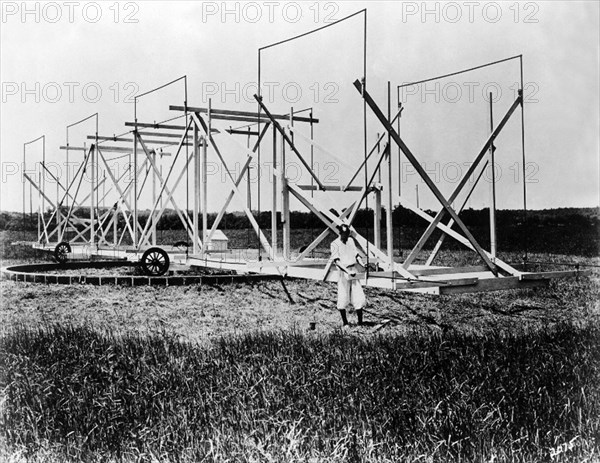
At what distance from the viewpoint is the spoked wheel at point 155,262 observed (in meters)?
15.2

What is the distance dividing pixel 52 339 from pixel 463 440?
5414 millimetres

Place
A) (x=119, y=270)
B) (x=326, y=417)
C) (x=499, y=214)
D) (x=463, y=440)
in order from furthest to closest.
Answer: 1. (x=499, y=214)
2. (x=119, y=270)
3. (x=326, y=417)
4. (x=463, y=440)

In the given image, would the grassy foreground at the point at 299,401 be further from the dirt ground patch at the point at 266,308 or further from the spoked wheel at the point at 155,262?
the spoked wheel at the point at 155,262

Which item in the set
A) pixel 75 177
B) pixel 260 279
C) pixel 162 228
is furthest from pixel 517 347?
pixel 162 228

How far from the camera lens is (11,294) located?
13.7 m


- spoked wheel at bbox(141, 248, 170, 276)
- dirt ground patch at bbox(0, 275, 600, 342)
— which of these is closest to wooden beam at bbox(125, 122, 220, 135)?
spoked wheel at bbox(141, 248, 170, 276)

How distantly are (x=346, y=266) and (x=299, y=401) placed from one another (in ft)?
17.9

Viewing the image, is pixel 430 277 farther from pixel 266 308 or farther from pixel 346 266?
pixel 266 308

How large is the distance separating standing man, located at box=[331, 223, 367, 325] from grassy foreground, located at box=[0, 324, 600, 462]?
2983 millimetres

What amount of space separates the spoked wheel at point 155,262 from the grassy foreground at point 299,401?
7.01 metres

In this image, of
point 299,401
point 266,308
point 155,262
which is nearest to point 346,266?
point 266,308

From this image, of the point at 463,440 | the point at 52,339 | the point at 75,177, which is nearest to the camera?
the point at 463,440

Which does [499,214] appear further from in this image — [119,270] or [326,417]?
[326,417]

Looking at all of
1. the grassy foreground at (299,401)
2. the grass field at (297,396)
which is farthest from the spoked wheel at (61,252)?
the grassy foreground at (299,401)
